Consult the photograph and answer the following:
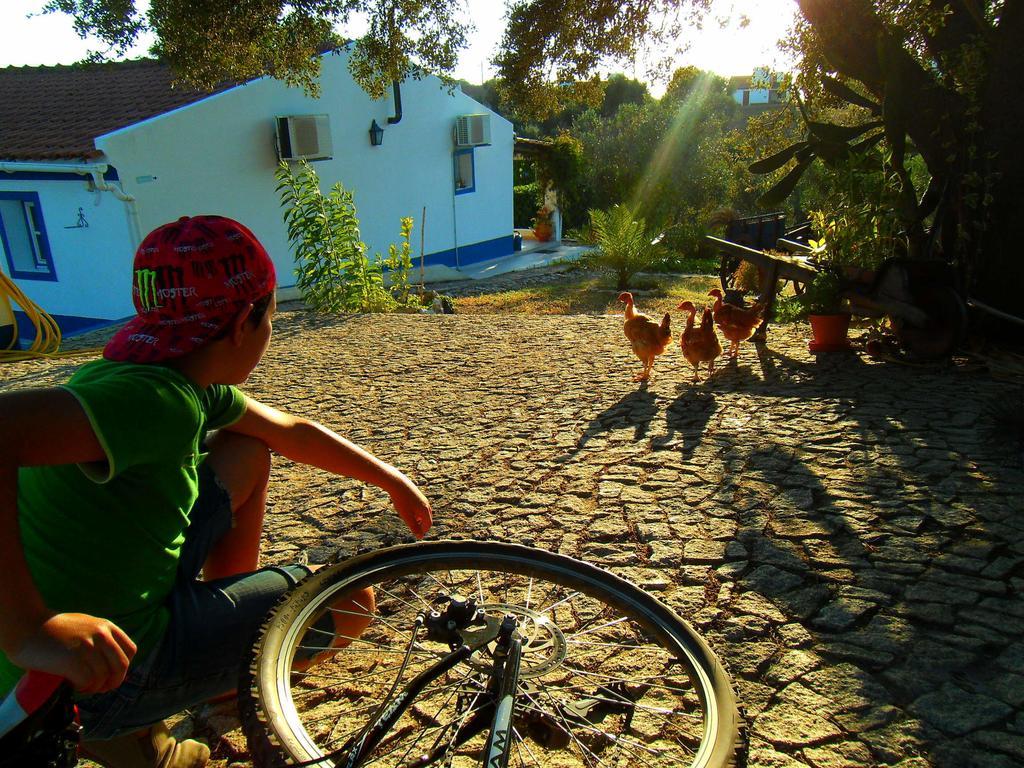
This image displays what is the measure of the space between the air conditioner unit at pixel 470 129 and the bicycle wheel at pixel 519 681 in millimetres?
20083

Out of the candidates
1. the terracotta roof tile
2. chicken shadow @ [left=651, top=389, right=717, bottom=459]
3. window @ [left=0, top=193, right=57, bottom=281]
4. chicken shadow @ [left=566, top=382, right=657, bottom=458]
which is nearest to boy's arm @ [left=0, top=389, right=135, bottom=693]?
chicken shadow @ [left=566, top=382, right=657, bottom=458]

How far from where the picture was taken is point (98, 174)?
13664 millimetres

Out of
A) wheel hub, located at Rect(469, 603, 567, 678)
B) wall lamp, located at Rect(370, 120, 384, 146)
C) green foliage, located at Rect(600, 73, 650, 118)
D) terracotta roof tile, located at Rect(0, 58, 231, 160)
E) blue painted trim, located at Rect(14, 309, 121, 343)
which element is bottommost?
blue painted trim, located at Rect(14, 309, 121, 343)

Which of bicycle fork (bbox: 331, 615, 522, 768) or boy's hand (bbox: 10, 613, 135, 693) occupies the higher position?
boy's hand (bbox: 10, 613, 135, 693)

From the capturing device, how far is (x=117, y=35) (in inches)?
583

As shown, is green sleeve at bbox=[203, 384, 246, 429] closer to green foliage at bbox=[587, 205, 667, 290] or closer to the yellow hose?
the yellow hose

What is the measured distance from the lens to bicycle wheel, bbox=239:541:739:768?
5.69 feet

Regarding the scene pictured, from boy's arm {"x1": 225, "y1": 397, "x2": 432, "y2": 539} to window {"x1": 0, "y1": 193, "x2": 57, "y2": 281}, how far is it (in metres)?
15.3

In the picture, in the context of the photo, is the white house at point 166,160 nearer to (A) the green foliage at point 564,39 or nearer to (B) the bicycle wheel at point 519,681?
(A) the green foliage at point 564,39

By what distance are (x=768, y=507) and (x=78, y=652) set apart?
315 cm

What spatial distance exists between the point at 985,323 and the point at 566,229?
2474 centimetres

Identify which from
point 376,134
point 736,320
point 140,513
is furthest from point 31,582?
point 376,134

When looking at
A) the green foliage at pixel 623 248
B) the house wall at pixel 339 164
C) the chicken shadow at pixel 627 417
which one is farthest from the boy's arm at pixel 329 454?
the house wall at pixel 339 164

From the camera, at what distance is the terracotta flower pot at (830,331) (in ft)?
22.6
